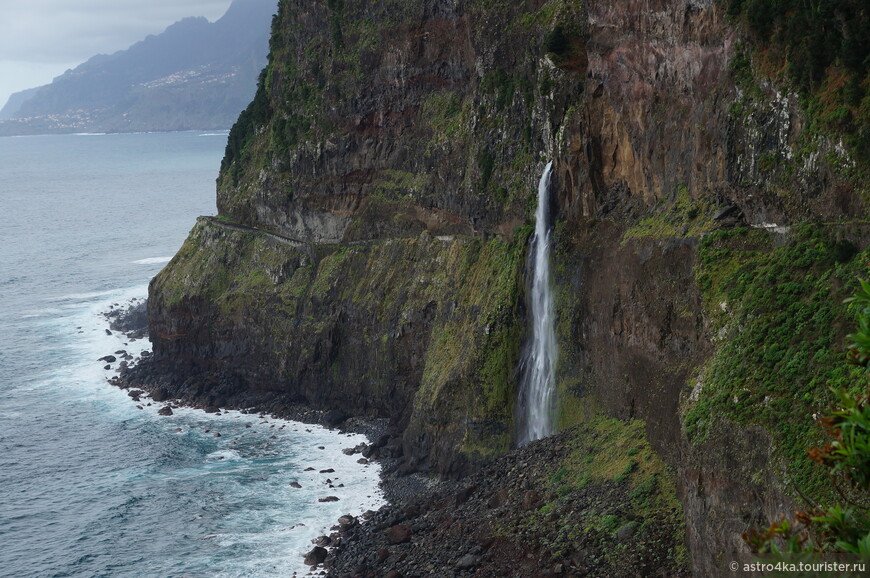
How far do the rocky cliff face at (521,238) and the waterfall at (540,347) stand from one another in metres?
0.85

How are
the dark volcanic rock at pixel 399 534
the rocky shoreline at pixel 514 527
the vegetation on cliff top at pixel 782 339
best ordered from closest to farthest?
1. the vegetation on cliff top at pixel 782 339
2. the rocky shoreline at pixel 514 527
3. the dark volcanic rock at pixel 399 534

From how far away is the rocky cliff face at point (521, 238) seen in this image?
104 ft

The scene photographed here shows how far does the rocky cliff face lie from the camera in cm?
3172

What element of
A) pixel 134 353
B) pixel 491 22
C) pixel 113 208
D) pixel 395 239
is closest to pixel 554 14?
pixel 491 22

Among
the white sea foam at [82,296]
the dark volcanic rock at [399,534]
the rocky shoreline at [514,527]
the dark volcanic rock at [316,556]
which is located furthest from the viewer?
the white sea foam at [82,296]

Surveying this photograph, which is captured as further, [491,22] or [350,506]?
[491,22]

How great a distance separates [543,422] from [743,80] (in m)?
19.6

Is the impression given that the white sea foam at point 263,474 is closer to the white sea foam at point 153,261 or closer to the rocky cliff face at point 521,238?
A: the rocky cliff face at point 521,238

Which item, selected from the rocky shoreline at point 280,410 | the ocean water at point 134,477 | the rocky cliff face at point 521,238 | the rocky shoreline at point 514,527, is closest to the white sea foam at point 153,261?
the ocean water at point 134,477

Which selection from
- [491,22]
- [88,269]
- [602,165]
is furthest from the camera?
[88,269]

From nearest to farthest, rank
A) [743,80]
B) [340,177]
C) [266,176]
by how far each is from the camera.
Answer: [743,80], [340,177], [266,176]

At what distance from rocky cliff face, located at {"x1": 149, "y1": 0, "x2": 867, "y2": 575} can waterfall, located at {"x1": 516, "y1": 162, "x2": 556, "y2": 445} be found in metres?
0.85

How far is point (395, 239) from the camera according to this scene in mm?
64688

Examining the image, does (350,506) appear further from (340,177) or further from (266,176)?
(266,176)
